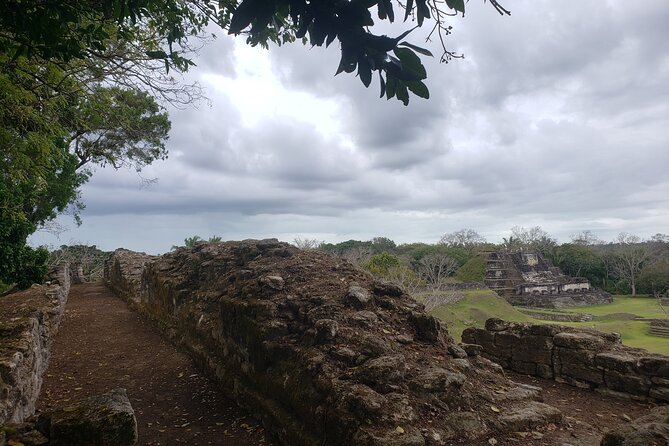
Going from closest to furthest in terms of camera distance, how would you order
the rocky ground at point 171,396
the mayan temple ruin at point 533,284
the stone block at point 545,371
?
the rocky ground at point 171,396, the stone block at point 545,371, the mayan temple ruin at point 533,284

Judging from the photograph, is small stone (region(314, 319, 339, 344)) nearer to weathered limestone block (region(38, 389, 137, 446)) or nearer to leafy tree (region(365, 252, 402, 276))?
weathered limestone block (region(38, 389, 137, 446))

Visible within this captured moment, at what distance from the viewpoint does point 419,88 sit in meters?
1.99

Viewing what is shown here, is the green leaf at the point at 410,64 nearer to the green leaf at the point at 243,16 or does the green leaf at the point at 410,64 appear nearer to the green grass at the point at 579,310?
the green leaf at the point at 243,16

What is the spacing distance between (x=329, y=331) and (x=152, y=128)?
1706 cm

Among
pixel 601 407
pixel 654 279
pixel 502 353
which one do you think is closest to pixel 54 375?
pixel 502 353

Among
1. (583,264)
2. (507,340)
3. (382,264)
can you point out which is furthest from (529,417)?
(583,264)

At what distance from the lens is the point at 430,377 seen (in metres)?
4.29

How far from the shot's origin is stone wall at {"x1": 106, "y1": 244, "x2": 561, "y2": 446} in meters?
3.84

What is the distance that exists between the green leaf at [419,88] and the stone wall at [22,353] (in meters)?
4.49

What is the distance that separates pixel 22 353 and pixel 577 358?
7829 mm

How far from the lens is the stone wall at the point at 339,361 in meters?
3.84

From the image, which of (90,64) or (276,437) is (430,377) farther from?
(90,64)

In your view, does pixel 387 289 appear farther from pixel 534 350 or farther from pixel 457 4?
pixel 457 4

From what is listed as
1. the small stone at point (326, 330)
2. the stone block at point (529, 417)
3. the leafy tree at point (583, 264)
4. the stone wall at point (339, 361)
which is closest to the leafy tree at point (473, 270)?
the leafy tree at point (583, 264)
